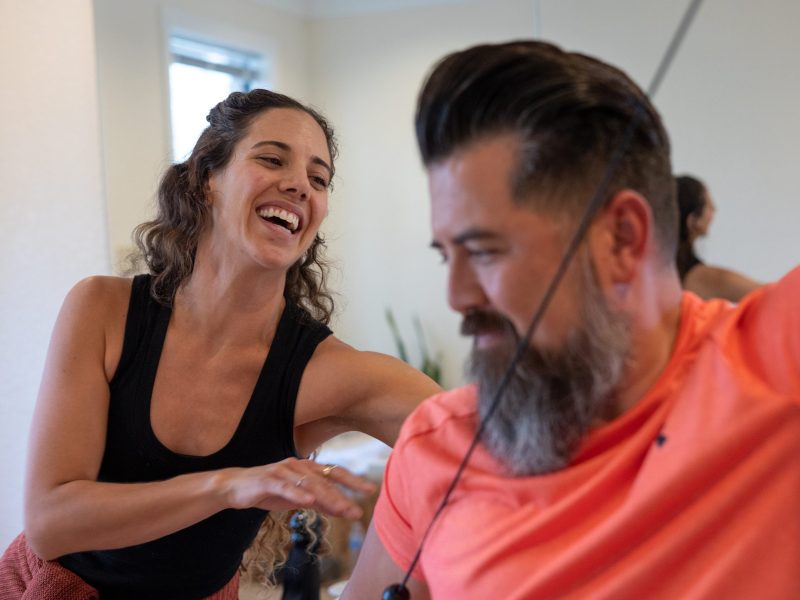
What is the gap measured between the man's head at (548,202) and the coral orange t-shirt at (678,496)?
0.18ft

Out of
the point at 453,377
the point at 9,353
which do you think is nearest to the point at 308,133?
the point at 453,377

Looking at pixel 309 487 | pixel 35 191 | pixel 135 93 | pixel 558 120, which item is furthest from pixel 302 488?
pixel 135 93

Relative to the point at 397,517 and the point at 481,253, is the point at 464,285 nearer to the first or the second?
the point at 481,253

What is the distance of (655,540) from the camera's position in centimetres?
75

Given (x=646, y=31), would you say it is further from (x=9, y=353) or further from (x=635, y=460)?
(x=9, y=353)

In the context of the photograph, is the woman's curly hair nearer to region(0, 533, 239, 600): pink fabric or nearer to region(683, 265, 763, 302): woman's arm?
region(0, 533, 239, 600): pink fabric

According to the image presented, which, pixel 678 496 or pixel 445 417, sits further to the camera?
pixel 445 417

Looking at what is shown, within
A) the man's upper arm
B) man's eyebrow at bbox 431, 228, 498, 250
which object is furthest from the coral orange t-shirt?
man's eyebrow at bbox 431, 228, 498, 250

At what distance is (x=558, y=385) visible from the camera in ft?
2.66

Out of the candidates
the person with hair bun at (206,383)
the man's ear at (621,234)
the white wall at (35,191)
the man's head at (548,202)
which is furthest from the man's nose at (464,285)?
the white wall at (35,191)

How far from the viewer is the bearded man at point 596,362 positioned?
2.39 ft

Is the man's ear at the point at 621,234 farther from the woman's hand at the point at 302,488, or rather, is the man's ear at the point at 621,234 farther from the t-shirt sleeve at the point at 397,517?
the woman's hand at the point at 302,488

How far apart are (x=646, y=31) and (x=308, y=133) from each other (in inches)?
28.0

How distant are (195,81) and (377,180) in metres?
1.06
